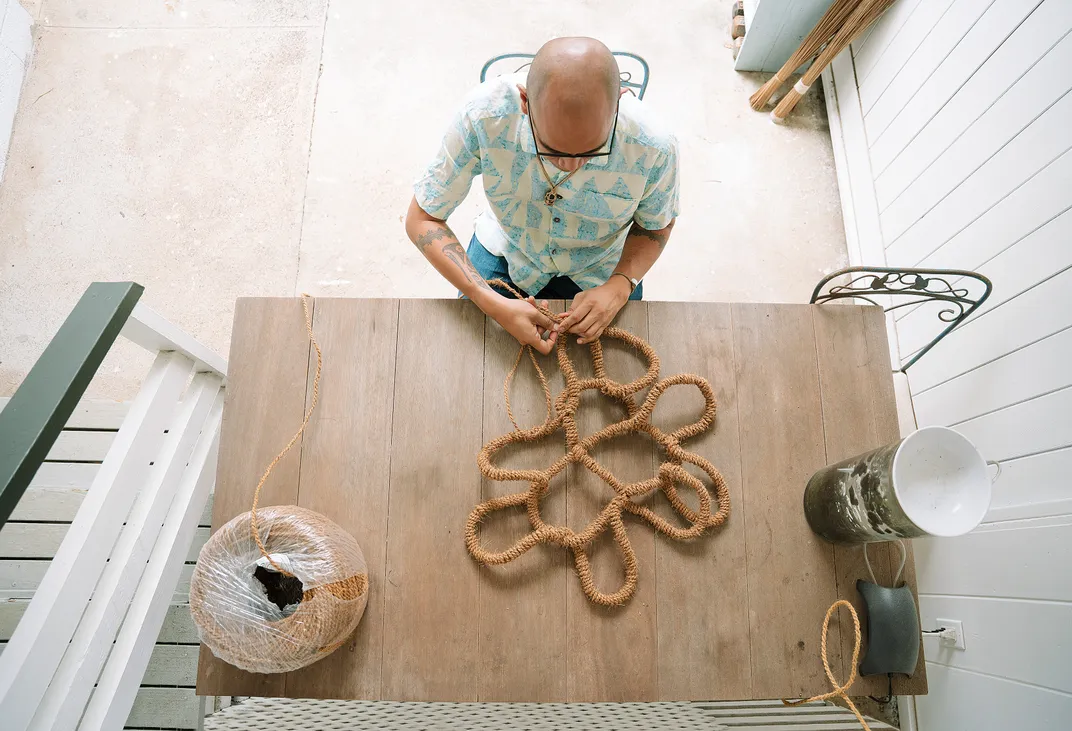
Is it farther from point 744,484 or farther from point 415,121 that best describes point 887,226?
point 415,121

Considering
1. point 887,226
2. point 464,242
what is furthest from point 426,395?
point 887,226

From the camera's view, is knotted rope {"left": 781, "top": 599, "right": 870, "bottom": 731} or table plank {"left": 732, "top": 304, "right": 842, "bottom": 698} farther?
table plank {"left": 732, "top": 304, "right": 842, "bottom": 698}

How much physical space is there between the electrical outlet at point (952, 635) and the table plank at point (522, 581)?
1105 mm

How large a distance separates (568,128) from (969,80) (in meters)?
1.43

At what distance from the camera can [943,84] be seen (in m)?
1.86

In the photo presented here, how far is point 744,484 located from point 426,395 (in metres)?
0.77

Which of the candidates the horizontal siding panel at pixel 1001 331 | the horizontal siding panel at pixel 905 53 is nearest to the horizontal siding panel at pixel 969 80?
the horizontal siding panel at pixel 905 53

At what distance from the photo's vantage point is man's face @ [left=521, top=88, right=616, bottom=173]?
103 cm

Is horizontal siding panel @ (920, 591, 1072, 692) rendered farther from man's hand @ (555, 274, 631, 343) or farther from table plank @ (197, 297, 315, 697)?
table plank @ (197, 297, 315, 697)

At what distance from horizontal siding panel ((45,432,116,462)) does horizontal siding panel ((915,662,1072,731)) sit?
2.63 m

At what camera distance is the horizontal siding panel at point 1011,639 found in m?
1.31

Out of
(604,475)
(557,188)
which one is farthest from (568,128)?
(604,475)

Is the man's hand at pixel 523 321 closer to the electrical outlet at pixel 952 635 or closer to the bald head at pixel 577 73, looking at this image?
the bald head at pixel 577 73

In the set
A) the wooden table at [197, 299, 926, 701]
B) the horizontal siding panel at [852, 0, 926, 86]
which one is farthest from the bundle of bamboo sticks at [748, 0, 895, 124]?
the wooden table at [197, 299, 926, 701]
